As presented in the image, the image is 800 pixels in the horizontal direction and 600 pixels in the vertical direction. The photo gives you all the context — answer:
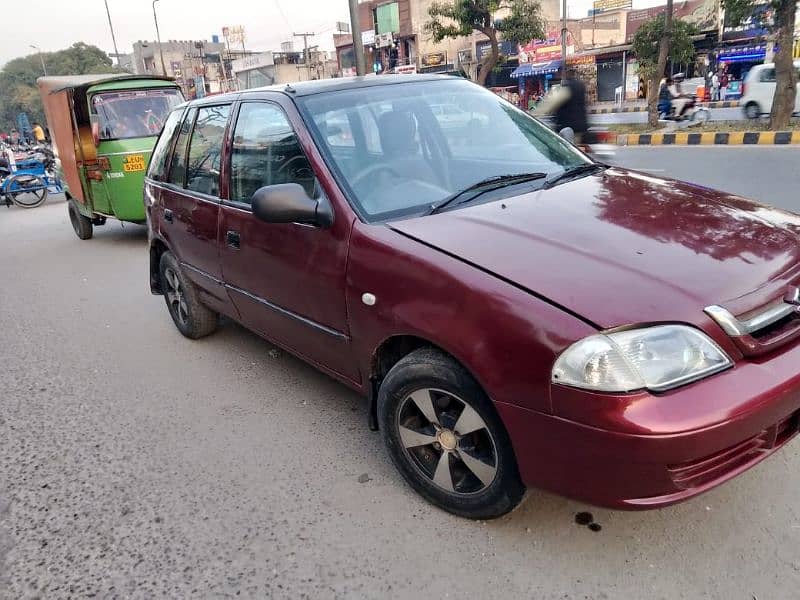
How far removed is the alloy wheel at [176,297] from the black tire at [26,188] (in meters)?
11.3

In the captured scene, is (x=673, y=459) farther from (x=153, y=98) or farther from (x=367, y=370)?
(x=153, y=98)

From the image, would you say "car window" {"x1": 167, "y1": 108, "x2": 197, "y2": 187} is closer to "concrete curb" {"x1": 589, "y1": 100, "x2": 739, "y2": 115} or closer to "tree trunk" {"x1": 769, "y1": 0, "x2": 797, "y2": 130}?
"tree trunk" {"x1": 769, "y1": 0, "x2": 797, "y2": 130}

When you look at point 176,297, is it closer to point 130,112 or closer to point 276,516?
point 276,516

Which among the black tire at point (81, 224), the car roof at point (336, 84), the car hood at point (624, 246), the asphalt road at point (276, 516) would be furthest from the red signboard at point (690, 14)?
the asphalt road at point (276, 516)

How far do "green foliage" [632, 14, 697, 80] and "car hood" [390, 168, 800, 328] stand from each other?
18.1m

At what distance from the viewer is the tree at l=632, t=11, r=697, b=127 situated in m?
17.8

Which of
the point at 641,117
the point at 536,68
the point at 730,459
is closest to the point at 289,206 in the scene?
the point at 730,459

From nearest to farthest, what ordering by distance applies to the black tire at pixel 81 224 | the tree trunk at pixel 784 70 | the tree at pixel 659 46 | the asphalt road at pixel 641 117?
1. the black tire at pixel 81 224
2. the tree trunk at pixel 784 70
3. the tree at pixel 659 46
4. the asphalt road at pixel 641 117

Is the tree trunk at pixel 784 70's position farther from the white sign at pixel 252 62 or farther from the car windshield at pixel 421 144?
the white sign at pixel 252 62

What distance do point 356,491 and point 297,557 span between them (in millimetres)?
456

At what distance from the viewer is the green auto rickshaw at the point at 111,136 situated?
8852 millimetres

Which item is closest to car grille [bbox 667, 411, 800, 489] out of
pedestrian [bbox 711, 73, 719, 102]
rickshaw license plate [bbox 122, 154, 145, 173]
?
rickshaw license plate [bbox 122, 154, 145, 173]

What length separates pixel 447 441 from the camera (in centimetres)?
250

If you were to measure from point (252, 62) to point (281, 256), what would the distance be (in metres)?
66.6
